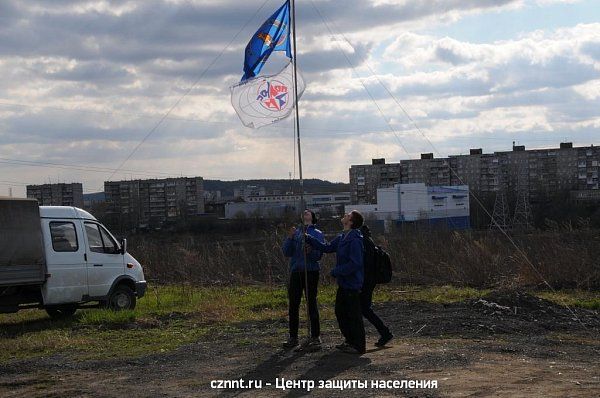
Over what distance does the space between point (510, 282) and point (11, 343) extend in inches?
523

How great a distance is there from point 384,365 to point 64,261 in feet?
27.9

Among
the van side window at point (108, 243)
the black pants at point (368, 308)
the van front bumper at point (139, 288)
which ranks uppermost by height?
the van side window at point (108, 243)

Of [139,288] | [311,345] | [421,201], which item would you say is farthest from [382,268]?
[421,201]

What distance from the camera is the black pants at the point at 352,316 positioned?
952 centimetres

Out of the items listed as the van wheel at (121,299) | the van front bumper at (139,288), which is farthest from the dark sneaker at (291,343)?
the van front bumper at (139,288)

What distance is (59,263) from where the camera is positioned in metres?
15.1

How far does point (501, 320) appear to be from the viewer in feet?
40.7

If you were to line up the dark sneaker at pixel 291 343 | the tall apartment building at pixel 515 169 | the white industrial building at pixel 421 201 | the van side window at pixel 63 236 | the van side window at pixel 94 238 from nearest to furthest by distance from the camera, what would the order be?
the dark sneaker at pixel 291 343 < the van side window at pixel 63 236 < the van side window at pixel 94 238 < the white industrial building at pixel 421 201 < the tall apartment building at pixel 515 169

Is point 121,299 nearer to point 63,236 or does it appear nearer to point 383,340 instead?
point 63,236

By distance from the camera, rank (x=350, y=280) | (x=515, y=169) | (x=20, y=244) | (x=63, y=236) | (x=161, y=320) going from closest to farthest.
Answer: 1. (x=350, y=280)
2. (x=20, y=244)
3. (x=161, y=320)
4. (x=63, y=236)
5. (x=515, y=169)

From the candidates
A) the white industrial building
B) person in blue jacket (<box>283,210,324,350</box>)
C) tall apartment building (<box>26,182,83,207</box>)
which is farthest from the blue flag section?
the white industrial building

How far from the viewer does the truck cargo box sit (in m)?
14.3

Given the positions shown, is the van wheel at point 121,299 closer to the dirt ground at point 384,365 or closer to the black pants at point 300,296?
the dirt ground at point 384,365

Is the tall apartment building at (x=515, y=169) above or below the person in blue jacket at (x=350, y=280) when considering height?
above
